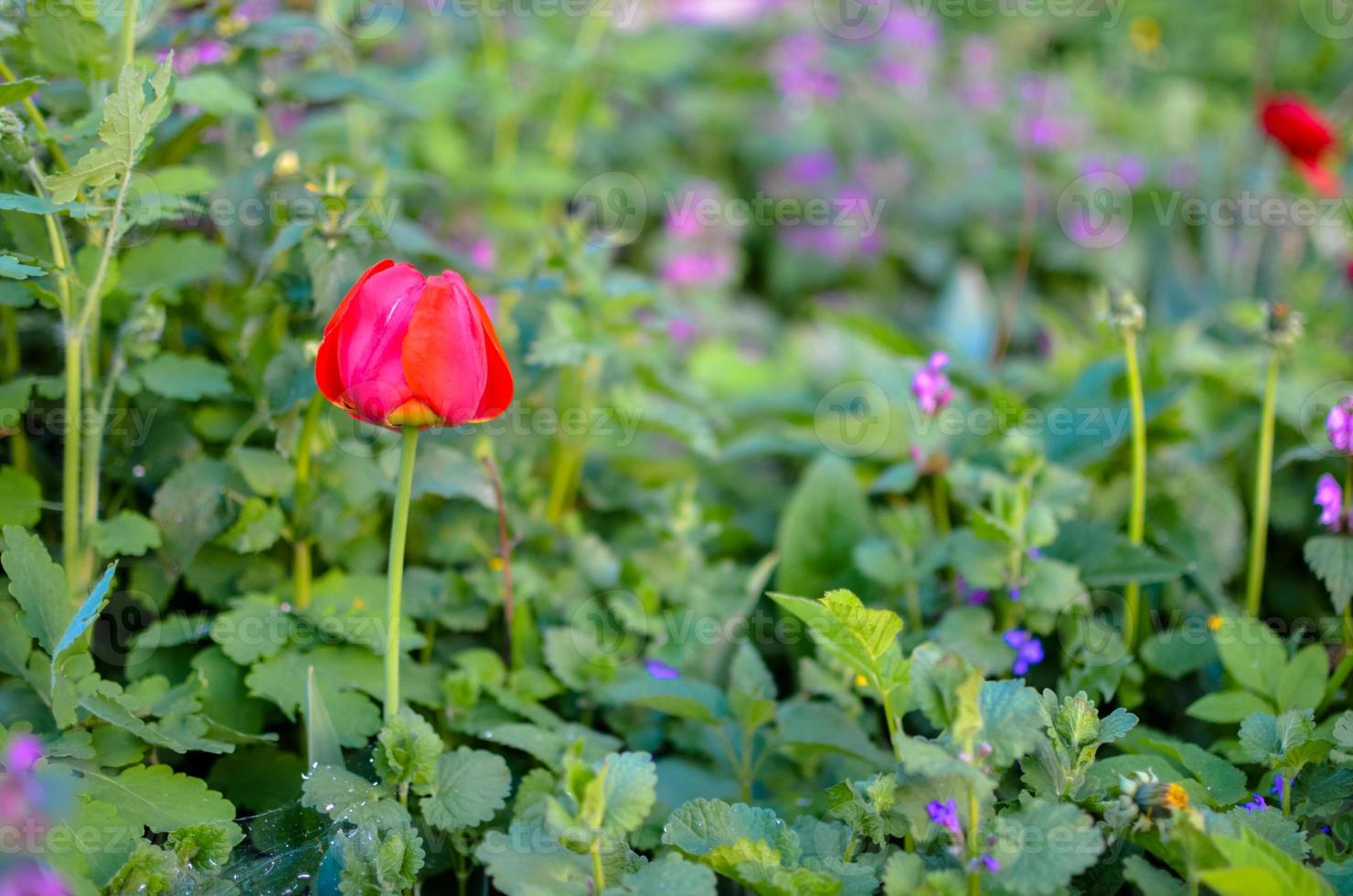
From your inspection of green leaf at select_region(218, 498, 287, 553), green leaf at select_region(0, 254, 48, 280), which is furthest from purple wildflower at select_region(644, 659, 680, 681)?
green leaf at select_region(0, 254, 48, 280)

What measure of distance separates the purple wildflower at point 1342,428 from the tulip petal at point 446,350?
96 centimetres

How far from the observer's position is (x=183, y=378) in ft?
4.03

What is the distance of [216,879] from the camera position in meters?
1.00

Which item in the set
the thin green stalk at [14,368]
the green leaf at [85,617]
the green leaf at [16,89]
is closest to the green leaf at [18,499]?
the thin green stalk at [14,368]

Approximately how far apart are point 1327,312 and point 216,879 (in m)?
2.24

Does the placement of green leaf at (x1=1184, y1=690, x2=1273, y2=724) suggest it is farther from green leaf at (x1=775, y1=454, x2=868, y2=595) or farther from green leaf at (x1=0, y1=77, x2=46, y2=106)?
green leaf at (x1=0, y1=77, x2=46, y2=106)

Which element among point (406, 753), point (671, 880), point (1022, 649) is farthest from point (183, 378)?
point (1022, 649)

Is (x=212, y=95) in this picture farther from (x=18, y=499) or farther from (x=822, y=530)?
(x=822, y=530)

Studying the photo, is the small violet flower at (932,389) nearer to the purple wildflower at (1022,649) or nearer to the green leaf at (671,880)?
the purple wildflower at (1022,649)

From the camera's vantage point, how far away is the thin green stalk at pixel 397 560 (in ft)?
3.17

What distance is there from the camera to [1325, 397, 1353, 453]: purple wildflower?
1.21 meters

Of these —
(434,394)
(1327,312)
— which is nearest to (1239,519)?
(1327,312)

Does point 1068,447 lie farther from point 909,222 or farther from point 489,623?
point 909,222

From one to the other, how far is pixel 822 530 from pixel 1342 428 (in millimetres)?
717
